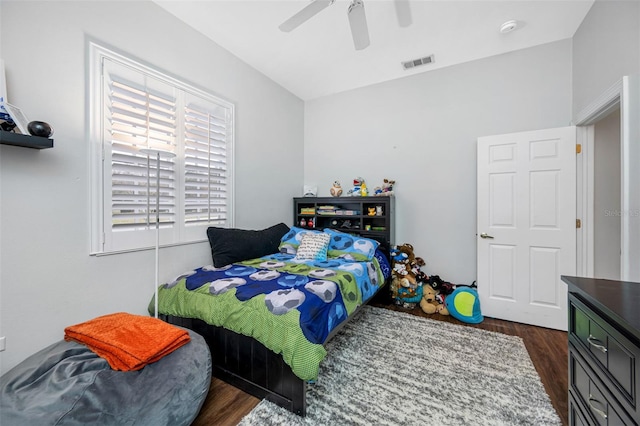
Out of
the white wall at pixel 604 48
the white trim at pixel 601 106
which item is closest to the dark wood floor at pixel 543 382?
the white trim at pixel 601 106

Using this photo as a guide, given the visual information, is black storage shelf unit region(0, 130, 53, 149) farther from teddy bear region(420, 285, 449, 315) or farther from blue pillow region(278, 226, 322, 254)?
teddy bear region(420, 285, 449, 315)

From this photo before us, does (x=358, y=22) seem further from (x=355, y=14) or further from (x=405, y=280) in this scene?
(x=405, y=280)

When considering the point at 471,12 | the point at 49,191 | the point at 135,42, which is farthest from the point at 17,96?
the point at 471,12

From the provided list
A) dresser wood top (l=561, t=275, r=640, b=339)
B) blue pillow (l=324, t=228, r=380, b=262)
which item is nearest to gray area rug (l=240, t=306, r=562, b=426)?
blue pillow (l=324, t=228, r=380, b=262)

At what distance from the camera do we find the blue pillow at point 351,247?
9.23ft

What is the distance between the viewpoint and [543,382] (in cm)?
174

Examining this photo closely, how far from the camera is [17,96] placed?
5.04 feet

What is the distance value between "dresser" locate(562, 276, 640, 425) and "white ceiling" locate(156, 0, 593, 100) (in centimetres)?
241

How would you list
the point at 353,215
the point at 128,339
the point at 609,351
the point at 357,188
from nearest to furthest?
the point at 609,351
the point at 128,339
the point at 353,215
the point at 357,188

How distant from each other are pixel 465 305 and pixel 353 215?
1.64 meters

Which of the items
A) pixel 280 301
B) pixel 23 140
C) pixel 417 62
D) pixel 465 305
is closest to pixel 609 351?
pixel 280 301

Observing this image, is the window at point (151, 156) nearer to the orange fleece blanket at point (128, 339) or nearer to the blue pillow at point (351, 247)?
the orange fleece blanket at point (128, 339)

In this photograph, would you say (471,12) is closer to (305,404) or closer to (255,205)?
(255,205)

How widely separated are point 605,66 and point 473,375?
2641 mm
